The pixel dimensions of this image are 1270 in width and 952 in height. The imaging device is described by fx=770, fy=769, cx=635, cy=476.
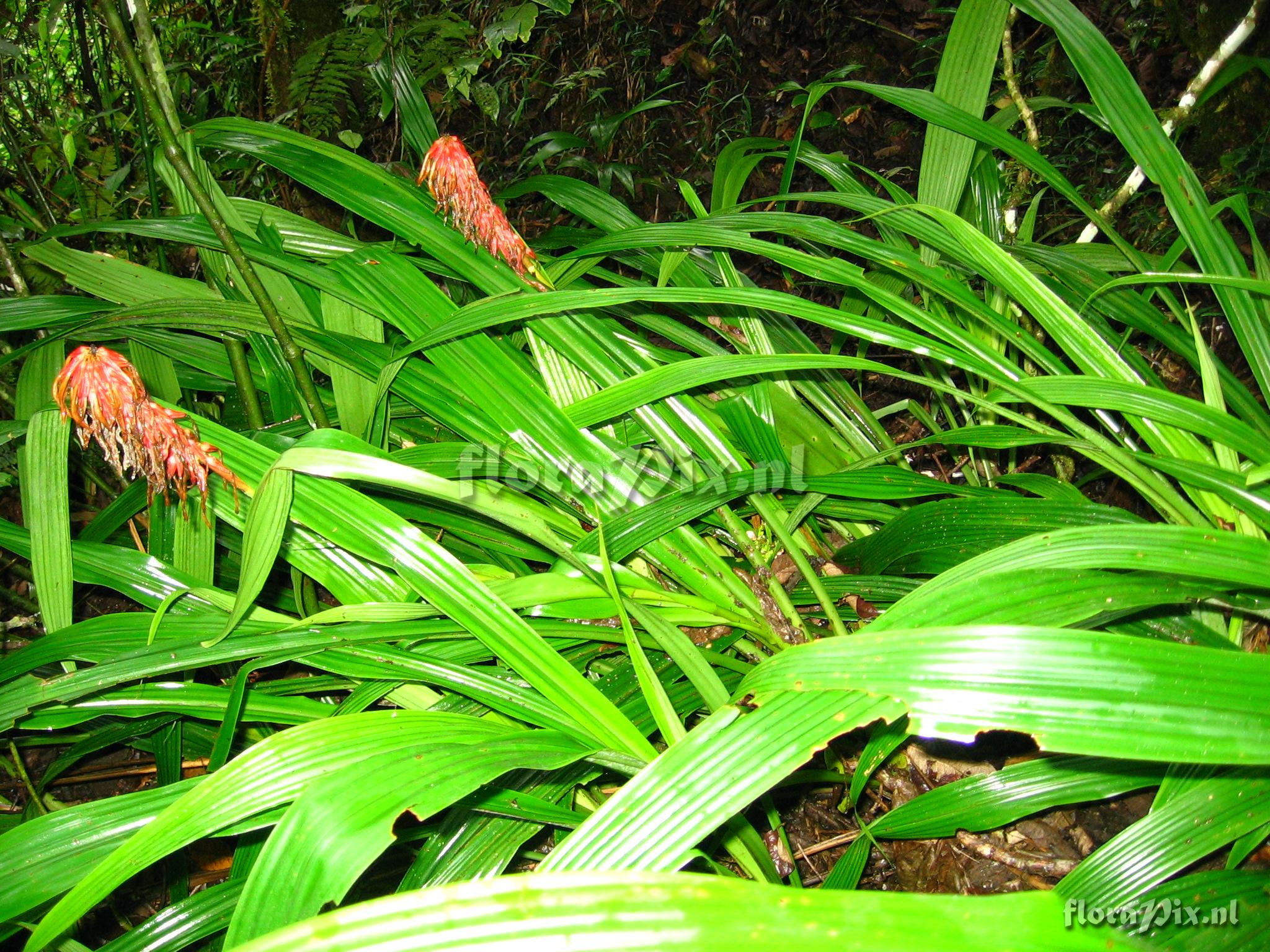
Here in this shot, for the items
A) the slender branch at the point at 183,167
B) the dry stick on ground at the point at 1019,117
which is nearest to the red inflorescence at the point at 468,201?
the slender branch at the point at 183,167

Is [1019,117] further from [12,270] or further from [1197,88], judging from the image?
[12,270]

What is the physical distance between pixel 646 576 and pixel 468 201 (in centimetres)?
45

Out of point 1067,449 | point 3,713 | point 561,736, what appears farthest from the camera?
point 1067,449

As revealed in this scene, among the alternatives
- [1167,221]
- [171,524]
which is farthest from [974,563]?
[1167,221]

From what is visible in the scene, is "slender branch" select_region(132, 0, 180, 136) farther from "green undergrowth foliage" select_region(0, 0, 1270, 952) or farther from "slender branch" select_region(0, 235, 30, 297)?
"slender branch" select_region(0, 235, 30, 297)

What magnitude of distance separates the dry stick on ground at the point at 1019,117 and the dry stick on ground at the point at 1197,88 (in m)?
0.13

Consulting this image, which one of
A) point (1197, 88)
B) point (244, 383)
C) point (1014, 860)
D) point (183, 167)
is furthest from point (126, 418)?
point (1197, 88)

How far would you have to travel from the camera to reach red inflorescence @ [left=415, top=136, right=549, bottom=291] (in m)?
0.74

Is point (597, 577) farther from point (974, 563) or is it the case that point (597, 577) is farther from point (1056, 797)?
point (1056, 797)

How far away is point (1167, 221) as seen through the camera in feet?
4.39

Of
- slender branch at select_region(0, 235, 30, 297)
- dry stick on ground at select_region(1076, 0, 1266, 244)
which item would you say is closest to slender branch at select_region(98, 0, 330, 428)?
slender branch at select_region(0, 235, 30, 297)

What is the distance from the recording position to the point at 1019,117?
1154 mm

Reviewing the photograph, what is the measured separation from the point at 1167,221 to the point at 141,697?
1.66m

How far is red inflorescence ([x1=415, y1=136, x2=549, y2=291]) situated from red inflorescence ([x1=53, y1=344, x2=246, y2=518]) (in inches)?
13.1
